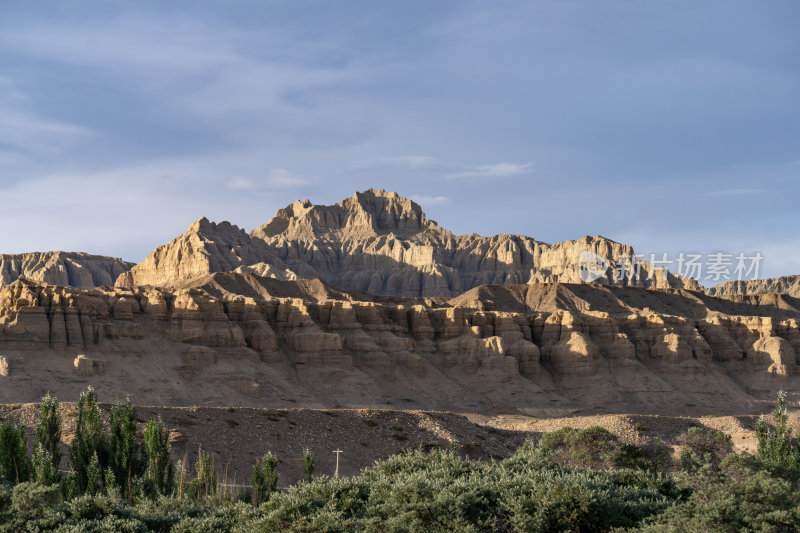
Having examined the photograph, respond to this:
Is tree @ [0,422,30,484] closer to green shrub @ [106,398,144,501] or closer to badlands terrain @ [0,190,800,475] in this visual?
green shrub @ [106,398,144,501]

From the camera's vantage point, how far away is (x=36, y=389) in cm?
7738

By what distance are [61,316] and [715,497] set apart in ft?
263

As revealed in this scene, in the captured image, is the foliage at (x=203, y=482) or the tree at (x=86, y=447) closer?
the tree at (x=86, y=447)

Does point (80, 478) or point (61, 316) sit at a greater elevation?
point (61, 316)

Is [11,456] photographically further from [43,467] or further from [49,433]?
[43,467]

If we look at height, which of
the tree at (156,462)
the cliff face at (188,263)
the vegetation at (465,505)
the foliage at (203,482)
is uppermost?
the cliff face at (188,263)

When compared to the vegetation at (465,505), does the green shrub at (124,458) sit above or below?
below

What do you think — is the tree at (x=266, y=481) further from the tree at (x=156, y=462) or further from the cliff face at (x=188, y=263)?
the cliff face at (x=188, y=263)

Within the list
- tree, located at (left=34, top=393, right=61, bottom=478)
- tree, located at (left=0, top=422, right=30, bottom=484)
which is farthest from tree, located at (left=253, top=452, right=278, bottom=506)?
tree, located at (left=0, top=422, right=30, bottom=484)

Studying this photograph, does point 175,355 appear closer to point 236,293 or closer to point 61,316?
point 61,316

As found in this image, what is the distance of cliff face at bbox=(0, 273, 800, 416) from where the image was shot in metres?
86.3

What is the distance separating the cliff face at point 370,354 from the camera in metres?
86.3

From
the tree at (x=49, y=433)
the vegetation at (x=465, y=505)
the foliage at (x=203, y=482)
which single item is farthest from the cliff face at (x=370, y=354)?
the vegetation at (x=465, y=505)

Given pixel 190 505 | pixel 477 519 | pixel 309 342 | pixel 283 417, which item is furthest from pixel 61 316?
pixel 477 519
